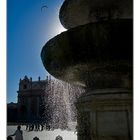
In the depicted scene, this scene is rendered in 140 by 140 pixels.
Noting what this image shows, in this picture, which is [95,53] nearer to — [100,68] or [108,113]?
[100,68]

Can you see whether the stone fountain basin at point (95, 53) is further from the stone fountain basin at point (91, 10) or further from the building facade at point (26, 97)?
the building facade at point (26, 97)

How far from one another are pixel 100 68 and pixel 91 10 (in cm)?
51

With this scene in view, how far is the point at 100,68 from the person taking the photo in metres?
1.85

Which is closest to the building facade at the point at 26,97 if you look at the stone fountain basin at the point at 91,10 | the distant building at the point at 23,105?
the distant building at the point at 23,105

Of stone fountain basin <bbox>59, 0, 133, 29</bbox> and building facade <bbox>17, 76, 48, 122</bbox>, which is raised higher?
stone fountain basin <bbox>59, 0, 133, 29</bbox>

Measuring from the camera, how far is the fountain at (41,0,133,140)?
168cm

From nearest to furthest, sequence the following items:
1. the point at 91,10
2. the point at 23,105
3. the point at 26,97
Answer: the point at 91,10 → the point at 23,105 → the point at 26,97

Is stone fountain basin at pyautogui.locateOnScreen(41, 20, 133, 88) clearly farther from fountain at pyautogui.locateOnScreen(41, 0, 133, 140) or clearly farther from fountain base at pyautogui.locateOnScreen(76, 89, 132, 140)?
fountain base at pyautogui.locateOnScreen(76, 89, 132, 140)

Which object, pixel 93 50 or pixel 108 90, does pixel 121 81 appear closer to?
pixel 108 90

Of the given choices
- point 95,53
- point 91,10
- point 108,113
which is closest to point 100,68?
point 95,53

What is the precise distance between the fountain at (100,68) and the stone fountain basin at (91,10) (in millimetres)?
70

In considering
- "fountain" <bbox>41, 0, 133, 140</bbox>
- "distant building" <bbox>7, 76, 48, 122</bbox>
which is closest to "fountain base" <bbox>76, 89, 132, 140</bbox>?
"fountain" <bbox>41, 0, 133, 140</bbox>

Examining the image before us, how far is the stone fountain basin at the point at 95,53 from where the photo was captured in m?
1.68
